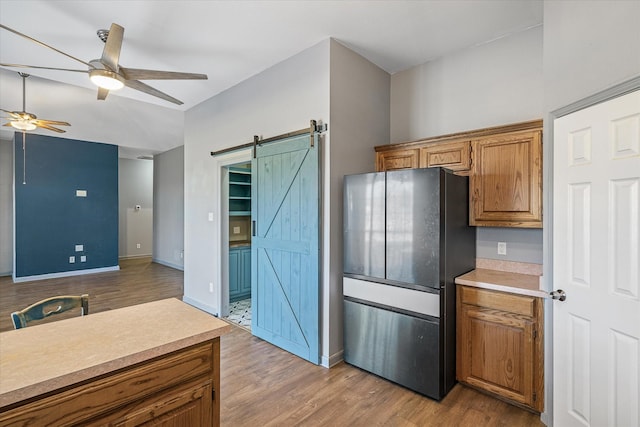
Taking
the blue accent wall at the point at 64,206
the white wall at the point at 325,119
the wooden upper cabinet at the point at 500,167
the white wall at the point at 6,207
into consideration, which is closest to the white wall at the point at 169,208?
the blue accent wall at the point at 64,206

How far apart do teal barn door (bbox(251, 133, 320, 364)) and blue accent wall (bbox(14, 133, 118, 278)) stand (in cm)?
568

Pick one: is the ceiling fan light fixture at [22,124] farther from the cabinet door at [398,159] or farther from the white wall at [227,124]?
the cabinet door at [398,159]

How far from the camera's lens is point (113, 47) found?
227cm

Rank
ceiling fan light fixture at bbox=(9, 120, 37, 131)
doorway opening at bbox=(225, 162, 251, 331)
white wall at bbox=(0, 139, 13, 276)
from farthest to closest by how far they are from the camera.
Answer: white wall at bbox=(0, 139, 13, 276) < doorway opening at bbox=(225, 162, 251, 331) < ceiling fan light fixture at bbox=(9, 120, 37, 131)

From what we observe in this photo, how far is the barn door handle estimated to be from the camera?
1.98 m

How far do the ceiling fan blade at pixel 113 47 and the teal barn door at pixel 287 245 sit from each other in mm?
1545

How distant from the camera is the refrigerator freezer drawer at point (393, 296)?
2.43 m

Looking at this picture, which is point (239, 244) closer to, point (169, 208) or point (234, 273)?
point (234, 273)

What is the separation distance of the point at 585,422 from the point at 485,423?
579mm

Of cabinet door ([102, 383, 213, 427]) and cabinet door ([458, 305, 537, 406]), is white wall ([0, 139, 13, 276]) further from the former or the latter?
cabinet door ([458, 305, 537, 406])

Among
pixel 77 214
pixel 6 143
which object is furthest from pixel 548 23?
pixel 6 143

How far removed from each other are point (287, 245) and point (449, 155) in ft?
6.03

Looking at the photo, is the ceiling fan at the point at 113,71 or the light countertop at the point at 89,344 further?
the ceiling fan at the point at 113,71

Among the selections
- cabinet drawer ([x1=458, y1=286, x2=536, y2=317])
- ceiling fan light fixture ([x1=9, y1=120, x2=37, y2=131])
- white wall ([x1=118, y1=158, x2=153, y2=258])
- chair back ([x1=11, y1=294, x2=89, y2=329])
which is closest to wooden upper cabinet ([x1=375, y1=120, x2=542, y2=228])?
cabinet drawer ([x1=458, y1=286, x2=536, y2=317])
